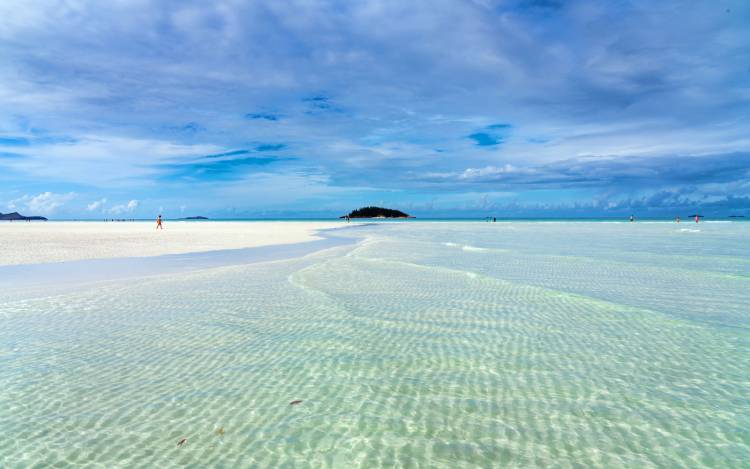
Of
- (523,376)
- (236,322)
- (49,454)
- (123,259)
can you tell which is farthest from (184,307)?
(123,259)

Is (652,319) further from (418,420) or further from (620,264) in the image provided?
(620,264)

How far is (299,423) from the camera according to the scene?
4.44 metres

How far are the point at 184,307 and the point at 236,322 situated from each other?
2038mm

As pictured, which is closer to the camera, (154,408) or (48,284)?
(154,408)

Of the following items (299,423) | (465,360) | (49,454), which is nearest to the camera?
A: (49,454)

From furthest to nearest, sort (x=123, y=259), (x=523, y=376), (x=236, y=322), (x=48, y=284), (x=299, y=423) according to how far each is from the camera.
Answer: (x=123, y=259), (x=48, y=284), (x=236, y=322), (x=523, y=376), (x=299, y=423)

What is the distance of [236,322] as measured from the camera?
8.38m

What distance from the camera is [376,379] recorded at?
5605 mm

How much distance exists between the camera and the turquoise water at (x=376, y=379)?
397cm

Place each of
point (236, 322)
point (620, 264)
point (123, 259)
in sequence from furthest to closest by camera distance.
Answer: point (123, 259), point (620, 264), point (236, 322)

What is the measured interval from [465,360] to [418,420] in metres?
2.01

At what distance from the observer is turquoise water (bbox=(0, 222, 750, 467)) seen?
397cm

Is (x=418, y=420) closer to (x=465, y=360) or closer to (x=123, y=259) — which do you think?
(x=465, y=360)

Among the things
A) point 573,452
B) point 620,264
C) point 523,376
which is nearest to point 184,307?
point 523,376
